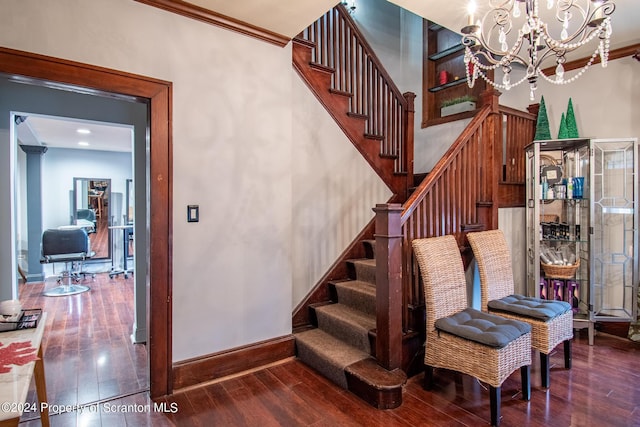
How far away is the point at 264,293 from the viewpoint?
116 inches

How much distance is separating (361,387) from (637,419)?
1647mm

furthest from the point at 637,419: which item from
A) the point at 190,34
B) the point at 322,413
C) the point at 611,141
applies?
the point at 190,34

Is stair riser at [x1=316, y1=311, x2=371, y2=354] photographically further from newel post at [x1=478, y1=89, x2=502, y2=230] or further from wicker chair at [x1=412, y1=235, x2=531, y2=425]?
newel post at [x1=478, y1=89, x2=502, y2=230]

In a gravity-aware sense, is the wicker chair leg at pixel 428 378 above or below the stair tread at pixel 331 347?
below

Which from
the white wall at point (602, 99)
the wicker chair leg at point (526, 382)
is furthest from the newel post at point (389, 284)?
the white wall at point (602, 99)

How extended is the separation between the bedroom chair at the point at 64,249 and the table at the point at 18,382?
13.9 ft

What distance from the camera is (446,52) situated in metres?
4.66

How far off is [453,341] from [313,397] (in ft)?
3.33

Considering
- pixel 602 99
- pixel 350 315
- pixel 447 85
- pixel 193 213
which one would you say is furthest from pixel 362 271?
pixel 602 99

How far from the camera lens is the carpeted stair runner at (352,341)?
7.66ft

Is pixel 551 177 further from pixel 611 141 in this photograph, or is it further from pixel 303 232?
pixel 303 232

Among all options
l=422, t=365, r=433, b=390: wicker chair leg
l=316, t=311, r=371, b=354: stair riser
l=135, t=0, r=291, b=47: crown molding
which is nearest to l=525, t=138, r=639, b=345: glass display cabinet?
l=422, t=365, r=433, b=390: wicker chair leg

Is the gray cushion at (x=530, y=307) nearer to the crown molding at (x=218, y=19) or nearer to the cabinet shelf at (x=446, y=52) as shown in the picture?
the crown molding at (x=218, y=19)

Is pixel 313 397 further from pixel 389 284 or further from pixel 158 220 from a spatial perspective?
pixel 158 220
